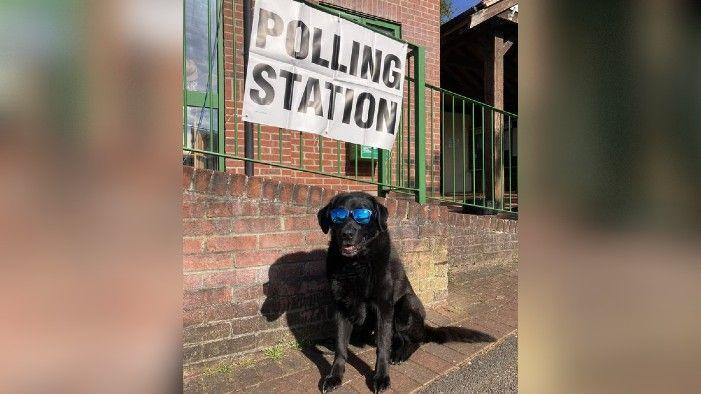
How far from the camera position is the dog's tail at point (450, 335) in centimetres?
306

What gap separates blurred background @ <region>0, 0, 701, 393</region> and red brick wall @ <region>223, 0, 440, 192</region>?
2774 mm

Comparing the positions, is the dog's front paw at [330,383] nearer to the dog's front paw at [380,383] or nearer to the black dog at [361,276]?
the black dog at [361,276]

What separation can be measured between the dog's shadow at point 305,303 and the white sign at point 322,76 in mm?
1069

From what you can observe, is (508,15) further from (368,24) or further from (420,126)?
(420,126)

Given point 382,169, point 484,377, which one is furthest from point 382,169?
point 484,377

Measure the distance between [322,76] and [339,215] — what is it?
4.66 ft

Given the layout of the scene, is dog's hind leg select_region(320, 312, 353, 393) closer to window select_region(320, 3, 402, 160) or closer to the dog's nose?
the dog's nose

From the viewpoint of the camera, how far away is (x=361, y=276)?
257 cm

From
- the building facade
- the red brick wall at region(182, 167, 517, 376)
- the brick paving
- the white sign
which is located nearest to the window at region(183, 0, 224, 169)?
the building facade
